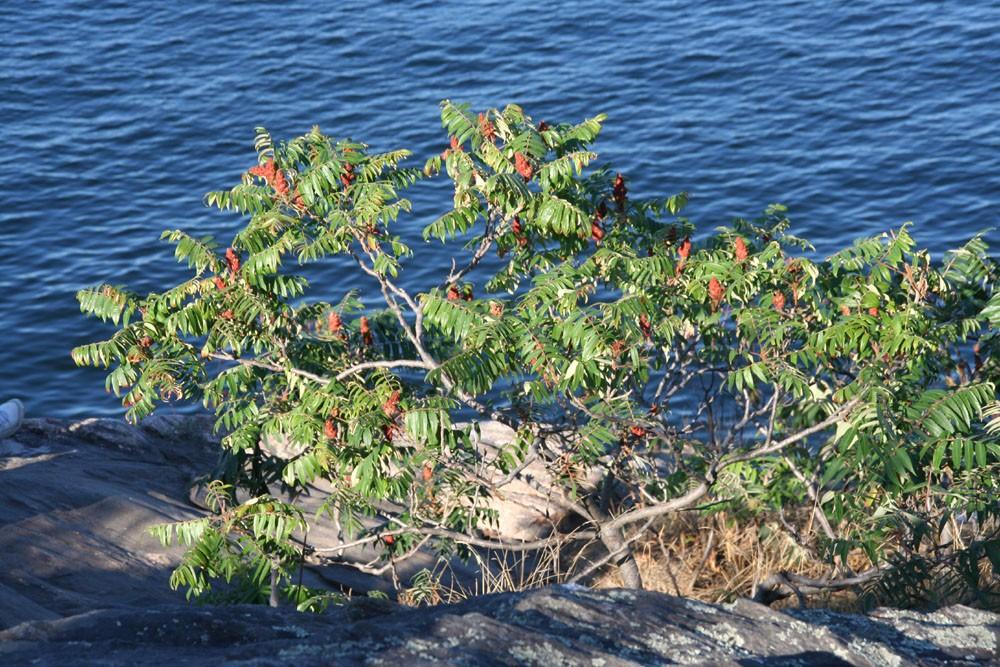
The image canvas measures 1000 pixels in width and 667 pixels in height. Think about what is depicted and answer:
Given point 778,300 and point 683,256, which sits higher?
point 683,256

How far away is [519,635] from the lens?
13.3 feet

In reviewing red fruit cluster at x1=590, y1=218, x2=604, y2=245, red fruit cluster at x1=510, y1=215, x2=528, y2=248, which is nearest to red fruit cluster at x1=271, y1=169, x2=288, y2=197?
red fruit cluster at x1=510, y1=215, x2=528, y2=248

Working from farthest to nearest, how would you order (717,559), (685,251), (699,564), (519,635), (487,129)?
(717,559)
(699,564)
(487,129)
(685,251)
(519,635)

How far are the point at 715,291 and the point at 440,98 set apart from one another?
640 inches

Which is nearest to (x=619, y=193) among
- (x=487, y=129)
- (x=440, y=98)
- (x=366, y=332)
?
(x=487, y=129)

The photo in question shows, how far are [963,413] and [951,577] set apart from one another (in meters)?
2.66

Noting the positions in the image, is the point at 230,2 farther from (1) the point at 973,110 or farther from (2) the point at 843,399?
(2) the point at 843,399

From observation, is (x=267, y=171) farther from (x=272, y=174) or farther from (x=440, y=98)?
(x=440, y=98)

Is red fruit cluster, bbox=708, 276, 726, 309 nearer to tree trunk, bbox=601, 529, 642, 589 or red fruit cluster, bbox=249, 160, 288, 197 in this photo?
tree trunk, bbox=601, 529, 642, 589

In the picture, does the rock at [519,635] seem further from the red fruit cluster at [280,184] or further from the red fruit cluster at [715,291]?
the red fruit cluster at [280,184]

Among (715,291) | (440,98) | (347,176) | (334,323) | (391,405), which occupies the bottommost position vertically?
(391,405)

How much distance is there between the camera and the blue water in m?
18.9

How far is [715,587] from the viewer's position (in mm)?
10062

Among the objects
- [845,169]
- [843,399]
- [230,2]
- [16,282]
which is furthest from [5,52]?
[843,399]
